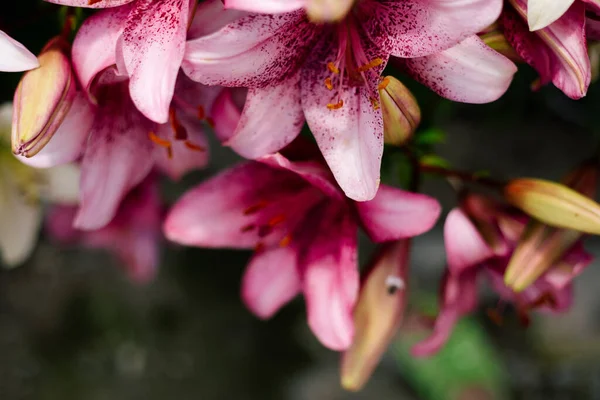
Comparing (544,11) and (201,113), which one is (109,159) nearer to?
(201,113)

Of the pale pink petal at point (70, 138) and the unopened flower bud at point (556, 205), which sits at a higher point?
the pale pink petal at point (70, 138)

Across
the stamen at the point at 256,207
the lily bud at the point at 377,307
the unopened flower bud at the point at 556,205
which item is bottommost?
the lily bud at the point at 377,307

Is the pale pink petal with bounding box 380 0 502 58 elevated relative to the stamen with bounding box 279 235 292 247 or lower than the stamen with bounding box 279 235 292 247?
elevated

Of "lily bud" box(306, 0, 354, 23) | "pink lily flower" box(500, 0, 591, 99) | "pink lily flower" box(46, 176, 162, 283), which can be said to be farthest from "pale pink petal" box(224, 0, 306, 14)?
"pink lily flower" box(46, 176, 162, 283)

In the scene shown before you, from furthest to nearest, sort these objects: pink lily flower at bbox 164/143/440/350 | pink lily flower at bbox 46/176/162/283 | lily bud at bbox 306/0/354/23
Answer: pink lily flower at bbox 46/176/162/283 < pink lily flower at bbox 164/143/440/350 < lily bud at bbox 306/0/354/23

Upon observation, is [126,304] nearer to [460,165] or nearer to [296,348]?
[296,348]

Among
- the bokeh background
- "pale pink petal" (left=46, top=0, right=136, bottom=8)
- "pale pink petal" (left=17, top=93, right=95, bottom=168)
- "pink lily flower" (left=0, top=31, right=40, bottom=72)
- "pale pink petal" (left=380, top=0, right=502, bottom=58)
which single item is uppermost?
"pale pink petal" (left=46, top=0, right=136, bottom=8)

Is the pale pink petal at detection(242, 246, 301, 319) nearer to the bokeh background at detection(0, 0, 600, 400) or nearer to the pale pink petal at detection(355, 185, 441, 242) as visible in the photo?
the pale pink petal at detection(355, 185, 441, 242)

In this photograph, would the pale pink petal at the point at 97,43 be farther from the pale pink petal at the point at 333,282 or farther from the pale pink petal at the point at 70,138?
the pale pink petal at the point at 333,282

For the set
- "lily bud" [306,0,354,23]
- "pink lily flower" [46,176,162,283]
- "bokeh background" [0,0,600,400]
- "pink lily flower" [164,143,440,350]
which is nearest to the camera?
"lily bud" [306,0,354,23]

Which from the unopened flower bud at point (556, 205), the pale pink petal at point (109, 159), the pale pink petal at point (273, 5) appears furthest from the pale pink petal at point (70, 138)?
the unopened flower bud at point (556, 205)
